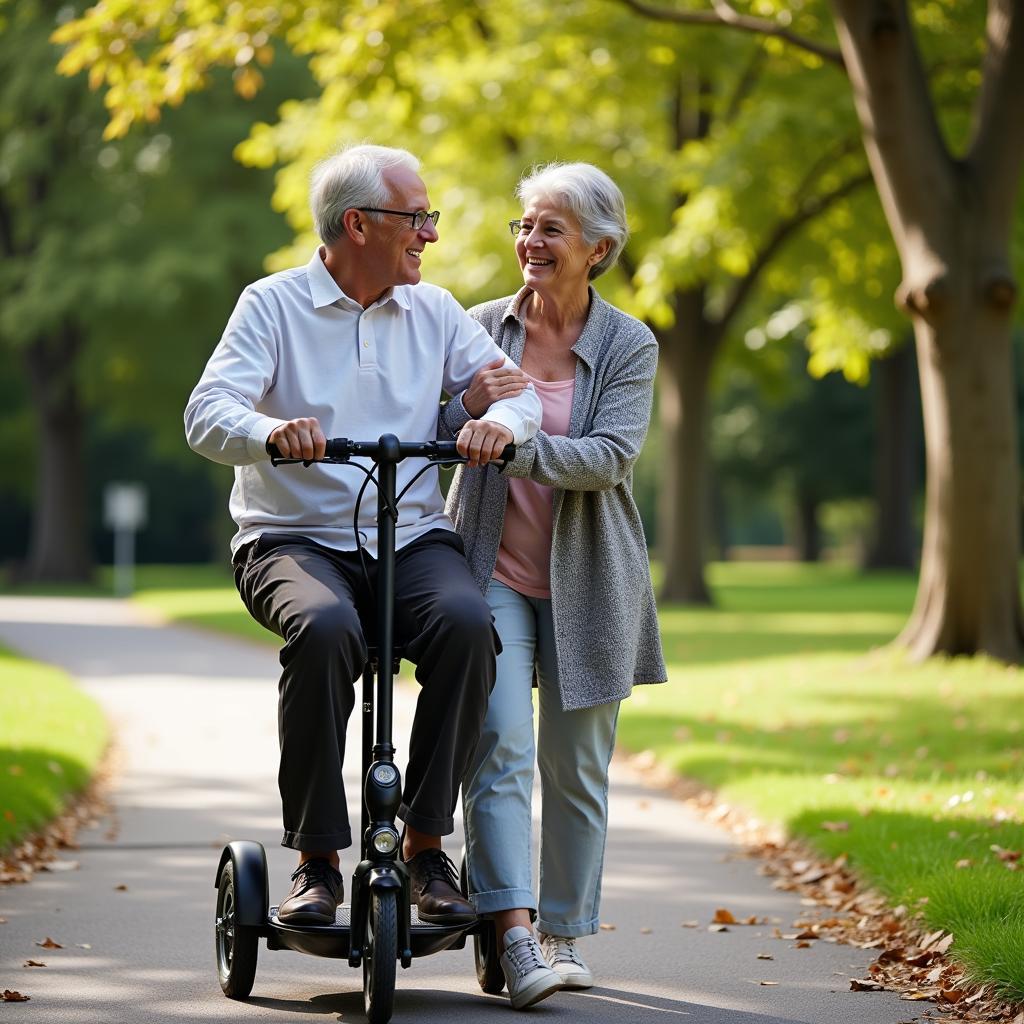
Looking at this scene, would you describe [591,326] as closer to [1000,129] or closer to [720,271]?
[1000,129]

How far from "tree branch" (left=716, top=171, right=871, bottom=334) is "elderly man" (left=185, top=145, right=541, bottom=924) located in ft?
52.0

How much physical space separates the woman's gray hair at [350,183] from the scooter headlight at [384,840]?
1.48 meters

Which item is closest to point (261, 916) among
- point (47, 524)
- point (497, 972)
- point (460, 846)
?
point (497, 972)

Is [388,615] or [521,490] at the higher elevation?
[521,490]

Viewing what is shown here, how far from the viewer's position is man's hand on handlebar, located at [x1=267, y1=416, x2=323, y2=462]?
395 centimetres

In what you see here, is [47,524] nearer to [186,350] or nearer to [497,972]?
[186,350]

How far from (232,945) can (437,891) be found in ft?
1.82

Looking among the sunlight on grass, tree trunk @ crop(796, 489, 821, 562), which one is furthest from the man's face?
tree trunk @ crop(796, 489, 821, 562)

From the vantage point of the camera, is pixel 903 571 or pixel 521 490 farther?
pixel 903 571

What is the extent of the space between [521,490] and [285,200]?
1606 cm

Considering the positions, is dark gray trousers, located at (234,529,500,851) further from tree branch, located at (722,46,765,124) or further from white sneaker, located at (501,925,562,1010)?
tree branch, located at (722,46,765,124)

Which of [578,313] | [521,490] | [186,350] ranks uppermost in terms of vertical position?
[186,350]

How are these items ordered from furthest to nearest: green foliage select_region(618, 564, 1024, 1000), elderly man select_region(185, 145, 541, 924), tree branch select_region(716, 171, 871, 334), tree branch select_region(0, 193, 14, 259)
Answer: tree branch select_region(0, 193, 14, 259)
tree branch select_region(716, 171, 871, 334)
green foliage select_region(618, 564, 1024, 1000)
elderly man select_region(185, 145, 541, 924)

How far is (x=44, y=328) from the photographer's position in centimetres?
3216
